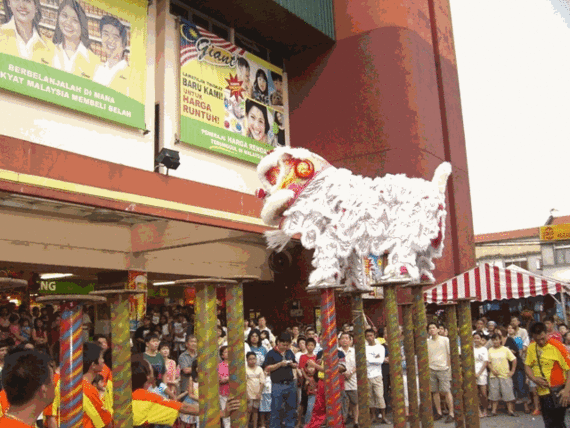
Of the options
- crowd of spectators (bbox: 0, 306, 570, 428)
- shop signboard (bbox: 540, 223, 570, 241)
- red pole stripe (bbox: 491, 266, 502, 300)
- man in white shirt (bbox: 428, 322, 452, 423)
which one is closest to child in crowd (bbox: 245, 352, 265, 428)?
crowd of spectators (bbox: 0, 306, 570, 428)

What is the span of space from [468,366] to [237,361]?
6.64ft

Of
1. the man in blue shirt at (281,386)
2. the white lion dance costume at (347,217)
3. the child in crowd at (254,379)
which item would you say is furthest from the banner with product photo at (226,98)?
the child in crowd at (254,379)

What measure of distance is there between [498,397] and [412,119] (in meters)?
6.16

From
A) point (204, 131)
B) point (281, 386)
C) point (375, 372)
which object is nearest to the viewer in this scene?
point (281, 386)

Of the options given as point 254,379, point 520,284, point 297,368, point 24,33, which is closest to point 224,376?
point 254,379

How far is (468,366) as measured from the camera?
4117 millimetres

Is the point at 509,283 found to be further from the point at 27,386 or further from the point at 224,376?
the point at 27,386

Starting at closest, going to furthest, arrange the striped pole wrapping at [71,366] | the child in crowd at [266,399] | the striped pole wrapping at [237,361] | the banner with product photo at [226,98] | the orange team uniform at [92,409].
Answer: the striped pole wrapping at [71,366]
the striped pole wrapping at [237,361]
the orange team uniform at [92,409]
the child in crowd at [266,399]
the banner with product photo at [226,98]

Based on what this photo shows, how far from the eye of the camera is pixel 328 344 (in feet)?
12.8

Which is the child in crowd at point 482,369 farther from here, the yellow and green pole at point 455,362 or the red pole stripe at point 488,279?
the yellow and green pole at point 455,362

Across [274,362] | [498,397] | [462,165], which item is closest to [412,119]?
[462,165]

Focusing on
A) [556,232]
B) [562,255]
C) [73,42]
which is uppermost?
[73,42]

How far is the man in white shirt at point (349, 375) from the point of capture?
7254 mm

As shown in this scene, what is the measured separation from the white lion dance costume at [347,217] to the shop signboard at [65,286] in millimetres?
6787
